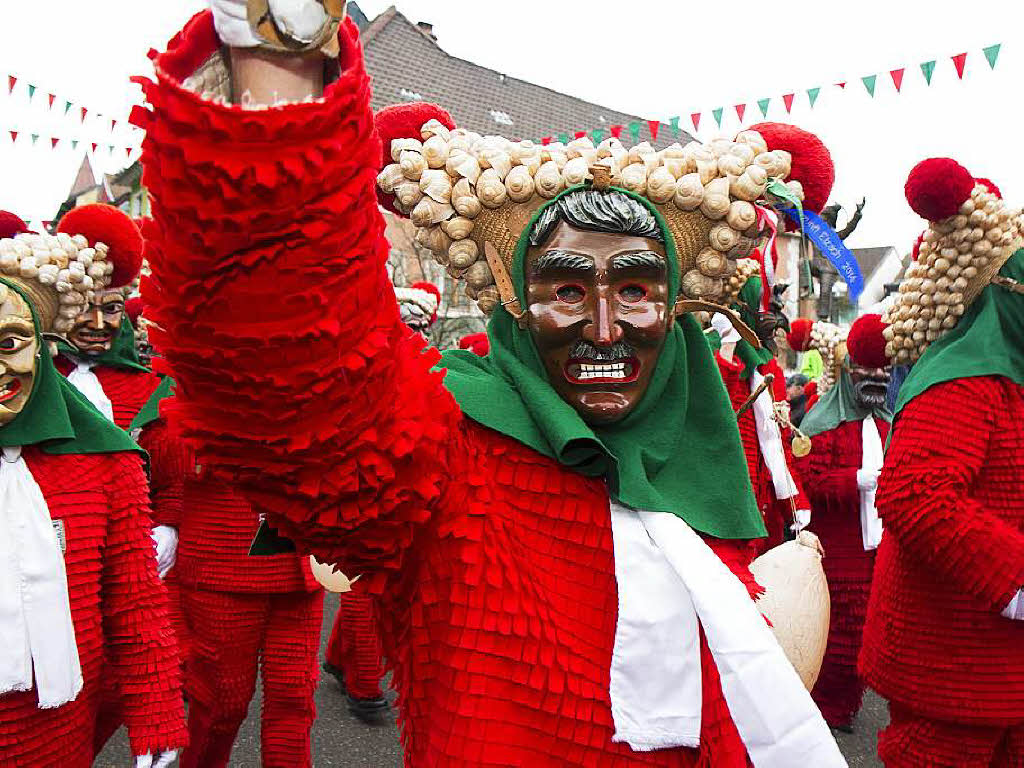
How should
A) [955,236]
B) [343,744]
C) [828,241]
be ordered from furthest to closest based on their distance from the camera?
[343,744] → [955,236] → [828,241]

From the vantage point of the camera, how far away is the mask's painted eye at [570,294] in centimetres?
157

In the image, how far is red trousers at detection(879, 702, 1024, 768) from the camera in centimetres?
262

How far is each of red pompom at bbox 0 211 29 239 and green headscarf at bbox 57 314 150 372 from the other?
1.94 ft

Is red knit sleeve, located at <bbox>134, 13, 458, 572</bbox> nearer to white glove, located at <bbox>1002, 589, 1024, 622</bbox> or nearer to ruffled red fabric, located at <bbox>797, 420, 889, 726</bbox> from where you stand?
white glove, located at <bbox>1002, 589, 1024, 622</bbox>

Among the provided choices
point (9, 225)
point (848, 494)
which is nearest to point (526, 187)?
point (9, 225)

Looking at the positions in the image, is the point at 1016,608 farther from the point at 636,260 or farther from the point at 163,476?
the point at 163,476

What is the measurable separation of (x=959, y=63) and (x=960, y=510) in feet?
11.9

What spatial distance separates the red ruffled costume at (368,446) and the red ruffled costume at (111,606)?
1.16 metres

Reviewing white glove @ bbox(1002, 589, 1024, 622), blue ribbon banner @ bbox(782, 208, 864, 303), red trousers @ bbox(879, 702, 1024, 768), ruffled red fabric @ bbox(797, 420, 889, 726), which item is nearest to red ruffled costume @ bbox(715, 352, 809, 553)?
ruffled red fabric @ bbox(797, 420, 889, 726)

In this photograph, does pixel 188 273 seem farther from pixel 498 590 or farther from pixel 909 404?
pixel 909 404

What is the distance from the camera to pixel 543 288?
1.58 meters

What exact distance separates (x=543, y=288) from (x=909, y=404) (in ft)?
5.75

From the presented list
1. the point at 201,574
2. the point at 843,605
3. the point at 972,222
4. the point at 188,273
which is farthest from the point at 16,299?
the point at 843,605

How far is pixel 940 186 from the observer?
2.76m
